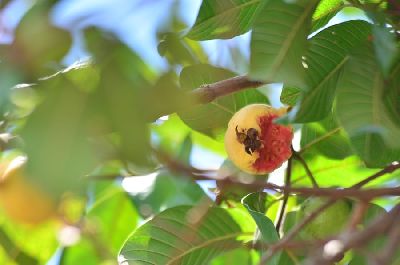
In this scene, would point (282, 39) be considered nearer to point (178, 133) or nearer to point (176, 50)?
point (176, 50)

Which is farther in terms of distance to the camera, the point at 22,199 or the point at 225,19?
the point at 225,19

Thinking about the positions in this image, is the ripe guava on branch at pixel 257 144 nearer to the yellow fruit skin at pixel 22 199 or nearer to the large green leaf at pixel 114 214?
the large green leaf at pixel 114 214

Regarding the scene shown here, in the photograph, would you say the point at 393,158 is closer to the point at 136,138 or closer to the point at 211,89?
the point at 211,89

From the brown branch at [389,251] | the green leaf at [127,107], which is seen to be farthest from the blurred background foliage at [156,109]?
the brown branch at [389,251]

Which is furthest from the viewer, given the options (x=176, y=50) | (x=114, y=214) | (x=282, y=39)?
(x=114, y=214)

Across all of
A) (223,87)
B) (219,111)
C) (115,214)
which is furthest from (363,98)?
(115,214)

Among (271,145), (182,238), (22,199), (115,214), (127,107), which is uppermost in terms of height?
(127,107)

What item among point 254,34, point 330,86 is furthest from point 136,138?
point 330,86

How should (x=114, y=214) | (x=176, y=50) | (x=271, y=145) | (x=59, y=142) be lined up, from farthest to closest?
1. (x=114, y=214)
2. (x=271, y=145)
3. (x=176, y=50)
4. (x=59, y=142)
